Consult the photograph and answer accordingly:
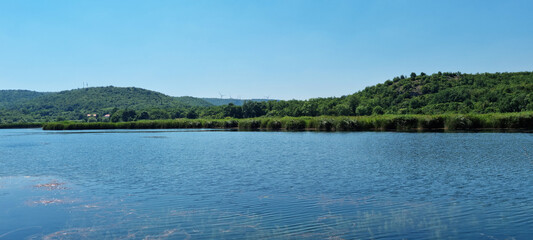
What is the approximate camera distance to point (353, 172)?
25.9m

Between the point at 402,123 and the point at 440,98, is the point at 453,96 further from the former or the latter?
the point at 402,123

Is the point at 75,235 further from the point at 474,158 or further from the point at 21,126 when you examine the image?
the point at 21,126

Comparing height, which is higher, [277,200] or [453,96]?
[453,96]

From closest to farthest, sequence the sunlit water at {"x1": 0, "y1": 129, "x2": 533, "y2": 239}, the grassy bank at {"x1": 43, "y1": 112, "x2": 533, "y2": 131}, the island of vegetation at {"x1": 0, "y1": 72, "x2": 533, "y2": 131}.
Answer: the sunlit water at {"x1": 0, "y1": 129, "x2": 533, "y2": 239} → the grassy bank at {"x1": 43, "y1": 112, "x2": 533, "y2": 131} → the island of vegetation at {"x1": 0, "y1": 72, "x2": 533, "y2": 131}

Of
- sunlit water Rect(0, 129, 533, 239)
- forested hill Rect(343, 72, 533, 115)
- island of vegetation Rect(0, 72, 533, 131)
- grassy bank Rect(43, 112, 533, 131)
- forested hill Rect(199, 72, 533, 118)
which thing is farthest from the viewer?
forested hill Rect(199, 72, 533, 118)

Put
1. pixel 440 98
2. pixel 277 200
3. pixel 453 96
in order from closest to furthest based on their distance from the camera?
pixel 277 200
pixel 453 96
pixel 440 98

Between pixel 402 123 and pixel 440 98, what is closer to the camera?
pixel 402 123

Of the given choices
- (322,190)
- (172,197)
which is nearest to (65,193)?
(172,197)

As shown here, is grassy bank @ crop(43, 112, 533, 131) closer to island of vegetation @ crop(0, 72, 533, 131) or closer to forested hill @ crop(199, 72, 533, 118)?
island of vegetation @ crop(0, 72, 533, 131)

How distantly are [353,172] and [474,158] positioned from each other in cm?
1268

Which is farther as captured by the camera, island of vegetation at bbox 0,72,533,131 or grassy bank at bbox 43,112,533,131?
island of vegetation at bbox 0,72,533,131

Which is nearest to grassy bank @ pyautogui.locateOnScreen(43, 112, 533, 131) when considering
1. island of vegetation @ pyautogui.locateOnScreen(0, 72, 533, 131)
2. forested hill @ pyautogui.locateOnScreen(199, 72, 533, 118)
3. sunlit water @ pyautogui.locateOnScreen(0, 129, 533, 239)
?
island of vegetation @ pyautogui.locateOnScreen(0, 72, 533, 131)

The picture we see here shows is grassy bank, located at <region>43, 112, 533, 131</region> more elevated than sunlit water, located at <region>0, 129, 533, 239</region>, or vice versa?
grassy bank, located at <region>43, 112, 533, 131</region>

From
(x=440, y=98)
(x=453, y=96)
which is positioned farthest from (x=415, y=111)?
(x=453, y=96)
